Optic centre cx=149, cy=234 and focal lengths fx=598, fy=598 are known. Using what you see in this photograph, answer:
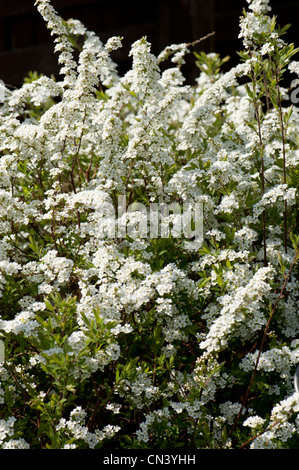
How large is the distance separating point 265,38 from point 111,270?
1.39 meters

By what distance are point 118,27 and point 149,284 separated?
5069 mm

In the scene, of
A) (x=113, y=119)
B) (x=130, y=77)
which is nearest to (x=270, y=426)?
(x=113, y=119)

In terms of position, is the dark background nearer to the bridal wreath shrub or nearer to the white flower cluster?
the bridal wreath shrub

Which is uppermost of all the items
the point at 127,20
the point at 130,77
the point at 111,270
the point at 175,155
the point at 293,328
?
the point at 127,20

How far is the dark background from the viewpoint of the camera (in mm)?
6289

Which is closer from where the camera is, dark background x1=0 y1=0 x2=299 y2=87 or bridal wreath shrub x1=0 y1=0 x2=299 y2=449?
bridal wreath shrub x1=0 y1=0 x2=299 y2=449

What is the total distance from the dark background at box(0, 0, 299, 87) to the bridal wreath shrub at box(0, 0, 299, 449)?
285 cm

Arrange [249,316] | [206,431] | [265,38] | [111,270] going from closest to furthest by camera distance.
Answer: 1. [206,431]
2. [249,316]
3. [111,270]
4. [265,38]

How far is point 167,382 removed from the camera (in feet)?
8.97

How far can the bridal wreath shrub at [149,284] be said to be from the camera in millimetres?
2426

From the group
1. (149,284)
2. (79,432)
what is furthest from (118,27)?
(79,432)

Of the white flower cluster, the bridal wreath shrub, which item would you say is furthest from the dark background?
the white flower cluster

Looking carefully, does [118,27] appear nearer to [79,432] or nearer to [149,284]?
[149,284]

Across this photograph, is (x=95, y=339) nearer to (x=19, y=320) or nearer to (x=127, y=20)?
(x=19, y=320)
